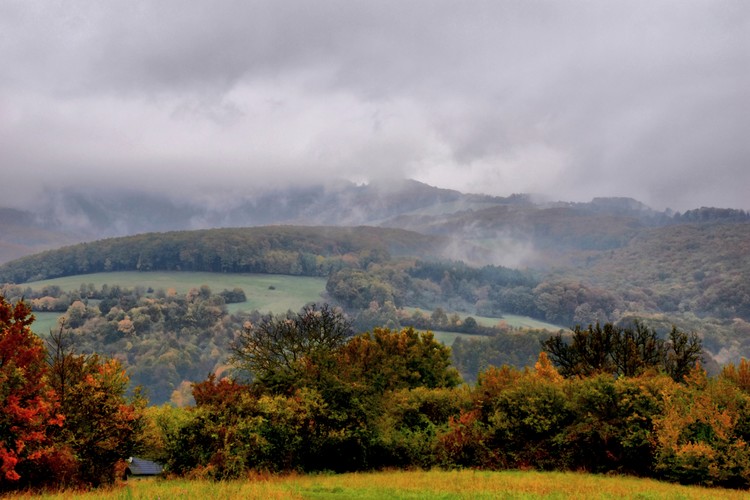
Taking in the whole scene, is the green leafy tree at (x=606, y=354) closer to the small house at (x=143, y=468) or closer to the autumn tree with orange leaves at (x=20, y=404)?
the autumn tree with orange leaves at (x=20, y=404)

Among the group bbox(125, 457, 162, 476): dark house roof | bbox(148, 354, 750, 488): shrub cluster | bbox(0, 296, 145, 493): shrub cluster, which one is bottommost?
bbox(125, 457, 162, 476): dark house roof

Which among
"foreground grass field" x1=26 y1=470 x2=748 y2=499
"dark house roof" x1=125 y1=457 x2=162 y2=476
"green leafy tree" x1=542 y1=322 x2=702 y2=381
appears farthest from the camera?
"dark house roof" x1=125 y1=457 x2=162 y2=476

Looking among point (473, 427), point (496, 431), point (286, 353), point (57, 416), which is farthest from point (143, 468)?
point (57, 416)

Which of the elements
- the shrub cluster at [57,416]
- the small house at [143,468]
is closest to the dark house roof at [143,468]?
the small house at [143,468]

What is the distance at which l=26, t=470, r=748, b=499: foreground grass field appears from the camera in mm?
21781

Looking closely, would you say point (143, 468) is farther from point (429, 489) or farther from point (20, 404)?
point (429, 489)

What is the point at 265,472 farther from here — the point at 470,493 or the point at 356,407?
the point at 470,493

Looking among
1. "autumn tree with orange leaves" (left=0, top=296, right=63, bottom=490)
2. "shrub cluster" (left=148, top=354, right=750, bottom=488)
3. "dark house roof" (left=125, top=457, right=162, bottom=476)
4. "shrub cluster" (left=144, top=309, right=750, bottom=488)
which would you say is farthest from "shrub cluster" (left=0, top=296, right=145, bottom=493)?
"dark house roof" (left=125, top=457, right=162, bottom=476)

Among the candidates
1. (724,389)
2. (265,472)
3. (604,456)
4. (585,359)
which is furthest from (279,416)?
(585,359)

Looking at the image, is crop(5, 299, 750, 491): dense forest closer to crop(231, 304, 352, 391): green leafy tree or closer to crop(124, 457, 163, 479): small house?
crop(231, 304, 352, 391): green leafy tree

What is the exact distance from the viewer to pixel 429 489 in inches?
1075

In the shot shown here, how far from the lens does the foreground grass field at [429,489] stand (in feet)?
71.5

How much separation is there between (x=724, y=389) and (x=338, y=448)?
24575mm

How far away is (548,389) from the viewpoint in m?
42.7
